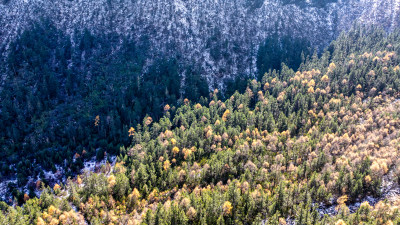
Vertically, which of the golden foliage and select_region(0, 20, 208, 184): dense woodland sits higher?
select_region(0, 20, 208, 184): dense woodland

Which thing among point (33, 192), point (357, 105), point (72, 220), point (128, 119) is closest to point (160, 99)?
point (128, 119)

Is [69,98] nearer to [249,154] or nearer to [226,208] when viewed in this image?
[249,154]

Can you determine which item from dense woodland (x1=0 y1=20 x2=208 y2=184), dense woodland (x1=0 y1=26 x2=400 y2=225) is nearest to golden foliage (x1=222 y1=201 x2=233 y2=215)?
dense woodland (x1=0 y1=26 x2=400 y2=225)

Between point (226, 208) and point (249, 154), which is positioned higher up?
point (249, 154)

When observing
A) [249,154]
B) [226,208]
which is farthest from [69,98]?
[226,208]

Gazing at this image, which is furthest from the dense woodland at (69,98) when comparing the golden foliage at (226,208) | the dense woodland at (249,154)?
the golden foliage at (226,208)

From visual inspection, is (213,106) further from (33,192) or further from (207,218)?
(33,192)

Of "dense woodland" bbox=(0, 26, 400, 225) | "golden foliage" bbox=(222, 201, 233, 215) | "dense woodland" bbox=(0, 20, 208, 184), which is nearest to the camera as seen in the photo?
"golden foliage" bbox=(222, 201, 233, 215)

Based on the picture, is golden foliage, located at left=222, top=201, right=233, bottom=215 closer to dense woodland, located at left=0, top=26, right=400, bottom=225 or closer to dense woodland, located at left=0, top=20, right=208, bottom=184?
dense woodland, located at left=0, top=26, right=400, bottom=225

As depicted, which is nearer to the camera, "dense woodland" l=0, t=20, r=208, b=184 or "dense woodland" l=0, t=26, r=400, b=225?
"dense woodland" l=0, t=26, r=400, b=225

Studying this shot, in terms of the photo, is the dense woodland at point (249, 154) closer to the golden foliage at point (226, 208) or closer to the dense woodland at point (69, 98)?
the golden foliage at point (226, 208)
